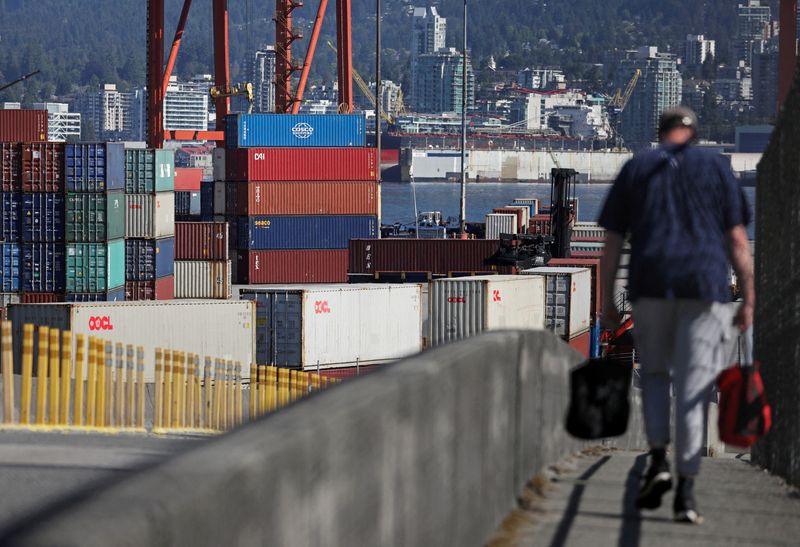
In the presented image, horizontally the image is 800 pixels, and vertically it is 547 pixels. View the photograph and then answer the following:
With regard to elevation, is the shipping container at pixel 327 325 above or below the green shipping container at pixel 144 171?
below

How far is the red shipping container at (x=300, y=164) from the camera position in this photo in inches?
2282

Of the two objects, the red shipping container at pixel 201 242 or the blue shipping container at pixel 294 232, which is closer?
the red shipping container at pixel 201 242

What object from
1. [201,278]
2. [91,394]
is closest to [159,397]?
[91,394]

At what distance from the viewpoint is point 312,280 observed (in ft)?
185

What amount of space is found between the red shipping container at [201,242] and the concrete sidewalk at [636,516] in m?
42.5

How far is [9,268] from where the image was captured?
3991 cm

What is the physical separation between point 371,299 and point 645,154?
30.7 m

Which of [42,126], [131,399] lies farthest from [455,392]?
[42,126]

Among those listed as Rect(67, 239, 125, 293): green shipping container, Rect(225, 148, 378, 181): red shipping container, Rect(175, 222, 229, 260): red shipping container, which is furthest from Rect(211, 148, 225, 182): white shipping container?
Rect(67, 239, 125, 293): green shipping container

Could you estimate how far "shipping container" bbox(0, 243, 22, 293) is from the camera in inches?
1563

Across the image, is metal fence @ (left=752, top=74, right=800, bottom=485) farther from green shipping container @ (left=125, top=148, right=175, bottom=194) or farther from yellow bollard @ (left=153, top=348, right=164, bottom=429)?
green shipping container @ (left=125, top=148, right=175, bottom=194)

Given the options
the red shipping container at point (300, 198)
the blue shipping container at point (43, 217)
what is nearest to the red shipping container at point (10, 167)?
the blue shipping container at point (43, 217)

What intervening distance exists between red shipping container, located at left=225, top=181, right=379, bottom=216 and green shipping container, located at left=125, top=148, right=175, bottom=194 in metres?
10.9

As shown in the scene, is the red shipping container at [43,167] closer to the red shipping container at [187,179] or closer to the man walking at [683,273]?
the man walking at [683,273]
